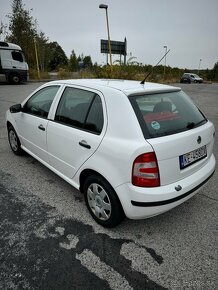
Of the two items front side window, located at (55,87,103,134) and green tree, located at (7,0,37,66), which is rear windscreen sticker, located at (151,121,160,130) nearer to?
front side window, located at (55,87,103,134)

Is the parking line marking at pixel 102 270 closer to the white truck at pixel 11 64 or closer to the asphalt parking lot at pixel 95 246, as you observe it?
the asphalt parking lot at pixel 95 246

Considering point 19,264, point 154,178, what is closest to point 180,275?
point 154,178

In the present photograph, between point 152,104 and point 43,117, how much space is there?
5.22 ft

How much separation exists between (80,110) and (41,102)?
1026 mm

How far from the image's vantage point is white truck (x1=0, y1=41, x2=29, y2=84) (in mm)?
17156

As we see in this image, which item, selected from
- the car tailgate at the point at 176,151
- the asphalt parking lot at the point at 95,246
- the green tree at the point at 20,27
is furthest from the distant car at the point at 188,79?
the car tailgate at the point at 176,151

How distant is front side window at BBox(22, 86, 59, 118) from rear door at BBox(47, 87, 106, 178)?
28 cm

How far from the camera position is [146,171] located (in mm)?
2148

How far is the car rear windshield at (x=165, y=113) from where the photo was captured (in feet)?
7.49

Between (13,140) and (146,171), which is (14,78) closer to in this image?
(13,140)

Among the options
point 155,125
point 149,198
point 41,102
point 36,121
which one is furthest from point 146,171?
point 41,102

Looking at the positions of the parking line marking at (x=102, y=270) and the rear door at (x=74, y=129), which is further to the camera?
the rear door at (x=74, y=129)

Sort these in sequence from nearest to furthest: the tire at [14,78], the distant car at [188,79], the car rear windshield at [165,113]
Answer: the car rear windshield at [165,113]
the tire at [14,78]
the distant car at [188,79]

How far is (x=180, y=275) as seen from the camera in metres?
2.06
